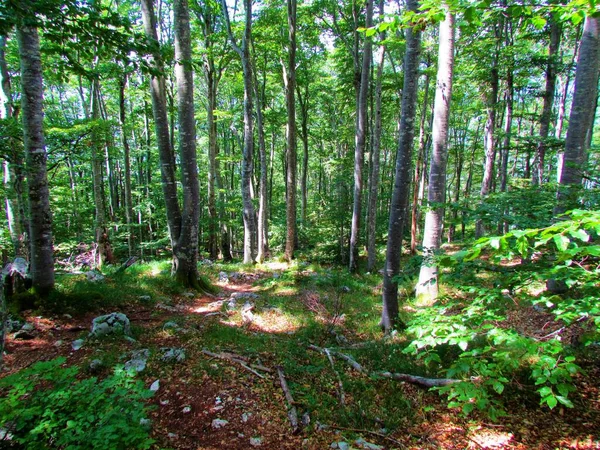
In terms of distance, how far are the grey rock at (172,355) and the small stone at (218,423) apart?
1.28 meters

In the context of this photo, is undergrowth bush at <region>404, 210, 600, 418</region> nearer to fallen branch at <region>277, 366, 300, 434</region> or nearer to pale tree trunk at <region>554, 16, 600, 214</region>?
fallen branch at <region>277, 366, 300, 434</region>

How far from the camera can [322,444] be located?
9.66ft

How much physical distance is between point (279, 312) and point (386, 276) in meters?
2.67

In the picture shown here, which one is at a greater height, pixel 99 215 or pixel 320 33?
pixel 320 33

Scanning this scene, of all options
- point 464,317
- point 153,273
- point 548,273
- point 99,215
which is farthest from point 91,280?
point 548,273

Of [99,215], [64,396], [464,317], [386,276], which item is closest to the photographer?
[64,396]

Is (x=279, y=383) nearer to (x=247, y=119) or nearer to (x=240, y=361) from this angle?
(x=240, y=361)

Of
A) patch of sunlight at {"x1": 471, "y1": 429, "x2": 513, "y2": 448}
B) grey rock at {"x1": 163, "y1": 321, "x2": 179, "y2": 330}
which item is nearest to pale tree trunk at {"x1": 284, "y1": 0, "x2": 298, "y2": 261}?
grey rock at {"x1": 163, "y1": 321, "x2": 179, "y2": 330}

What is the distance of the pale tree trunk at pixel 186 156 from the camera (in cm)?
656

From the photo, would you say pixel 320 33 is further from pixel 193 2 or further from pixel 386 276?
pixel 386 276

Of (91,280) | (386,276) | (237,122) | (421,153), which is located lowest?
(91,280)

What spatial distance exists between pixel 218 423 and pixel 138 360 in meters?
1.62

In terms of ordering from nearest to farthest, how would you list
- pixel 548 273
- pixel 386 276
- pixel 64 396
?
pixel 548 273 → pixel 64 396 → pixel 386 276

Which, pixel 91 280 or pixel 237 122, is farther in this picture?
pixel 237 122
